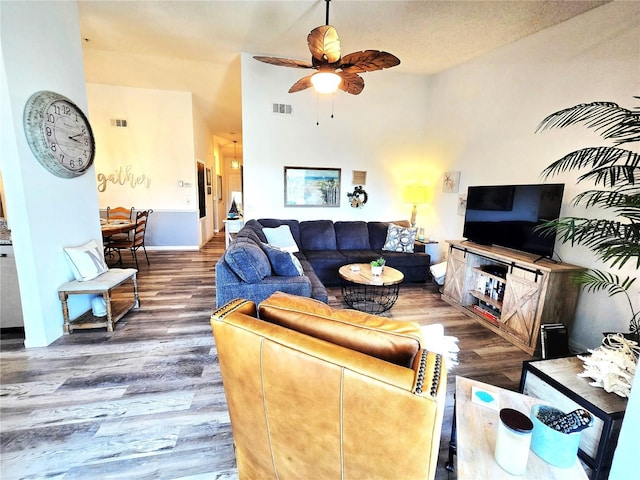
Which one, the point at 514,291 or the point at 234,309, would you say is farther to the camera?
the point at 514,291

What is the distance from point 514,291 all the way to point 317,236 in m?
2.75

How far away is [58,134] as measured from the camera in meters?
2.58

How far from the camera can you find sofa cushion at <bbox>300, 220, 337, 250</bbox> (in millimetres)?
4625

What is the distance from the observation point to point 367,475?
790mm

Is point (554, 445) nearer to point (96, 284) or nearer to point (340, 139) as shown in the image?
point (96, 284)

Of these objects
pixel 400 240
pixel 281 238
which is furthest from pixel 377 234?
pixel 281 238

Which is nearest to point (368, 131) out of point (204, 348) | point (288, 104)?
point (288, 104)

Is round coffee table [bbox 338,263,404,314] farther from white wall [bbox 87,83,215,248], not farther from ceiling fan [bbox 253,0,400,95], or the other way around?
white wall [bbox 87,83,215,248]

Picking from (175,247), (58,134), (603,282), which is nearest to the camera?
(603,282)

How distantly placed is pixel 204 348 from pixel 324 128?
389 centimetres

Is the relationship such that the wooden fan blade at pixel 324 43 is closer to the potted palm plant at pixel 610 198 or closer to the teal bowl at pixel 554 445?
the potted palm plant at pixel 610 198

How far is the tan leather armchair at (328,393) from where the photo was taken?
0.70 m

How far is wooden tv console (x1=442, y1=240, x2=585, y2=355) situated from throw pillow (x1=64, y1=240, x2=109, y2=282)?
4.08 metres

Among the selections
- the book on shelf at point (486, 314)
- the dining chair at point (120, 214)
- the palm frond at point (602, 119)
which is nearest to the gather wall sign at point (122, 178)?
the dining chair at point (120, 214)
